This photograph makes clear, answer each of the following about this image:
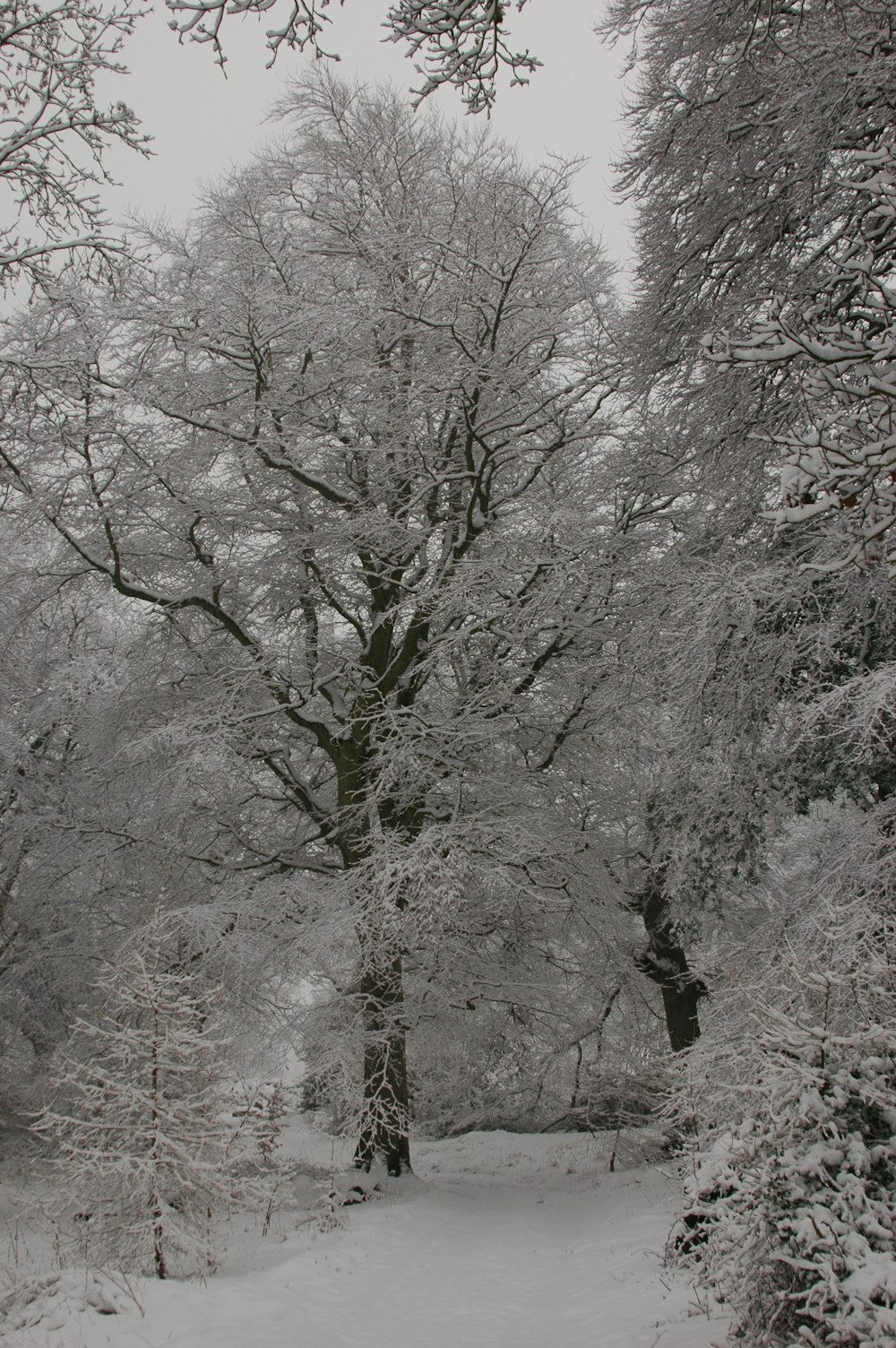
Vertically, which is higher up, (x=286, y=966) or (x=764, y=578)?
(x=764, y=578)

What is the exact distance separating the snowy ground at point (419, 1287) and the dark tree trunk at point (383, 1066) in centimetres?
48

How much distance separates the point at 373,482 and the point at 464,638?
2477mm

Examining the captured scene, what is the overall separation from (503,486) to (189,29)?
8.77 metres

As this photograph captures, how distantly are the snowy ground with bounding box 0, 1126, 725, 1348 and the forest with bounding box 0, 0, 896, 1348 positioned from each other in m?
0.66

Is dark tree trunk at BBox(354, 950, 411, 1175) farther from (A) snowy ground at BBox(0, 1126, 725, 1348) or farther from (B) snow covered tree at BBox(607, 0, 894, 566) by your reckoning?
(B) snow covered tree at BBox(607, 0, 894, 566)

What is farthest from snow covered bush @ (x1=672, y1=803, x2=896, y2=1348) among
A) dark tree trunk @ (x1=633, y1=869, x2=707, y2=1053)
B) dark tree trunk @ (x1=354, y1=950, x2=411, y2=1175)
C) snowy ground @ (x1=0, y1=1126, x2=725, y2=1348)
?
dark tree trunk @ (x1=633, y1=869, x2=707, y2=1053)

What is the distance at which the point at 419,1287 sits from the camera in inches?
274

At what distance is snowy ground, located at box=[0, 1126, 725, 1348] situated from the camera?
476 centimetres

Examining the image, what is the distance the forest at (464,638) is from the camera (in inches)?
208

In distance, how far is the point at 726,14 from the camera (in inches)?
243

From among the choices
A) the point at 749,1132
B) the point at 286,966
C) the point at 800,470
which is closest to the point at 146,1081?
the point at 286,966

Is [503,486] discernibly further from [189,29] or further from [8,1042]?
[8,1042]

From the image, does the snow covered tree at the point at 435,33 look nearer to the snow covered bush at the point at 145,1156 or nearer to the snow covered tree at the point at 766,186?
the snow covered tree at the point at 766,186

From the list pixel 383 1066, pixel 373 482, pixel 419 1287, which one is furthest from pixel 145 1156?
pixel 373 482
